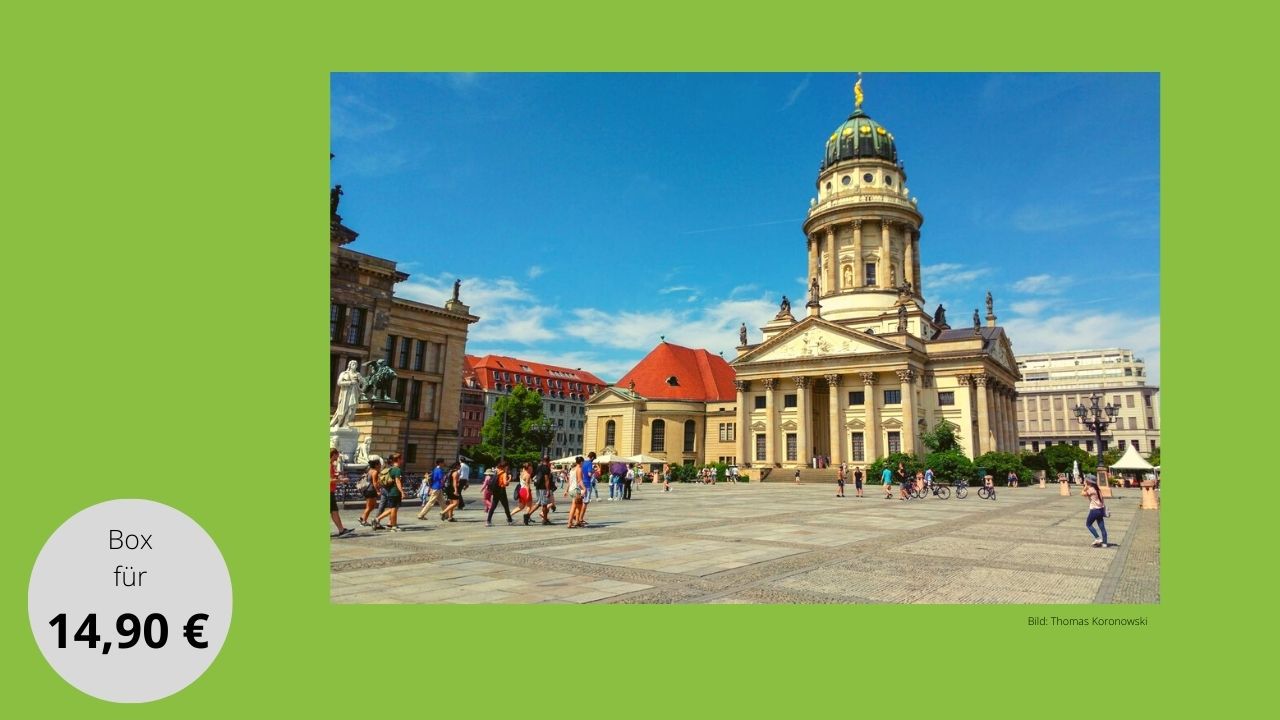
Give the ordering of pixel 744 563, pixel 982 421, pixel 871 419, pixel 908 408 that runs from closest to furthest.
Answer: pixel 744 563 → pixel 908 408 → pixel 982 421 → pixel 871 419

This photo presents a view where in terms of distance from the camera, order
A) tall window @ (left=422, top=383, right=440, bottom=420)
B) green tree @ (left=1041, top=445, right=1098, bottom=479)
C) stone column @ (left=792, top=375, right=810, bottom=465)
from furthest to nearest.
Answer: stone column @ (left=792, top=375, right=810, bottom=465) < green tree @ (left=1041, top=445, right=1098, bottom=479) < tall window @ (left=422, top=383, right=440, bottom=420)

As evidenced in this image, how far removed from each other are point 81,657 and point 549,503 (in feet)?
36.3

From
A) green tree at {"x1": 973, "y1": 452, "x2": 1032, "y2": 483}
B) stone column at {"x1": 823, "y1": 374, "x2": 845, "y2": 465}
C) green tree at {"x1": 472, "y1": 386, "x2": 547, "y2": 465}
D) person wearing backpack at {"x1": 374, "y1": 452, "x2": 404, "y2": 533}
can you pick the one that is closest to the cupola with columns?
stone column at {"x1": 823, "y1": 374, "x2": 845, "y2": 465}

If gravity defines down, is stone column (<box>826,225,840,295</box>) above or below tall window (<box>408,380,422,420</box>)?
above

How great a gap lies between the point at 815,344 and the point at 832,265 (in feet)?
38.7

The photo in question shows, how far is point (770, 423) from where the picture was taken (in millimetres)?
56844

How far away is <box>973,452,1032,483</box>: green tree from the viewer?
42.2m

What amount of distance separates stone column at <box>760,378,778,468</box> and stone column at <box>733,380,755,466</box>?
1.61 metres

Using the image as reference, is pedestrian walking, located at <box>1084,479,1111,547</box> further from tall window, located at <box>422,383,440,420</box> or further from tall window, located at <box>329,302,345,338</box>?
tall window, located at <box>422,383,440,420</box>

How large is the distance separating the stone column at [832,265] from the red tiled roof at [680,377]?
1529 cm

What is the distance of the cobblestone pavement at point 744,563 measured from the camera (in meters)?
7.13

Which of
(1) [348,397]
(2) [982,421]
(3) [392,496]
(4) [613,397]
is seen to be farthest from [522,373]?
(3) [392,496]

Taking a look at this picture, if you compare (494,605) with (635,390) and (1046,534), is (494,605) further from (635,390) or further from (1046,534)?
(635,390)

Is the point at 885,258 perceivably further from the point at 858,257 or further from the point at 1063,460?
the point at 1063,460
